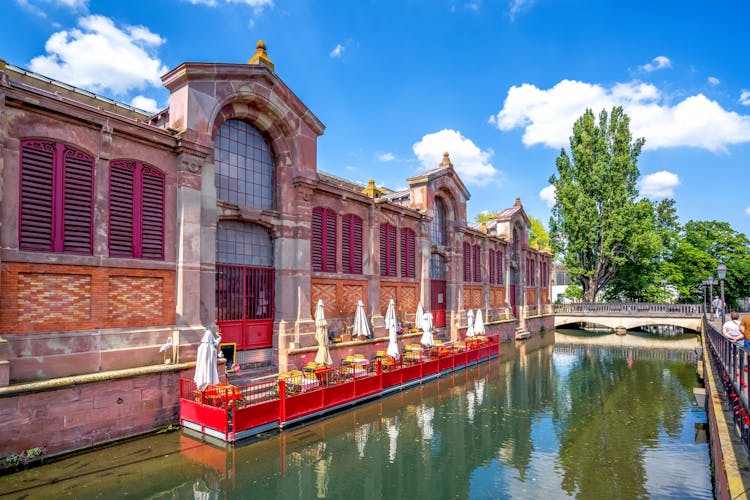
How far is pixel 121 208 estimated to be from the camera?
1445 cm

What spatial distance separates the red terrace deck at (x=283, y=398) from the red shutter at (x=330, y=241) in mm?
5374

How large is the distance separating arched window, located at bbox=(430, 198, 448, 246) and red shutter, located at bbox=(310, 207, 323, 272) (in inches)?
481

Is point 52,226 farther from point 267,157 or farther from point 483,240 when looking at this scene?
point 483,240

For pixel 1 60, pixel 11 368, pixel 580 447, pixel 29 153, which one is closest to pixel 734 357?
pixel 580 447

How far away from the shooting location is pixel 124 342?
14109 millimetres

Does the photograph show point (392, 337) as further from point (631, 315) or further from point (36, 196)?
point (631, 315)

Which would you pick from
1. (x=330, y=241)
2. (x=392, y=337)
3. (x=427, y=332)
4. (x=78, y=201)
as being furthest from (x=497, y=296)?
(x=78, y=201)

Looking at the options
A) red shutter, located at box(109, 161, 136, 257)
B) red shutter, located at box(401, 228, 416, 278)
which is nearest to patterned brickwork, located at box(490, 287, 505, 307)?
red shutter, located at box(401, 228, 416, 278)

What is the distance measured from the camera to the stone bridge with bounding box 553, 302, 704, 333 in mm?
45500

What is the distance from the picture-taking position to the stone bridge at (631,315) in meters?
45.5

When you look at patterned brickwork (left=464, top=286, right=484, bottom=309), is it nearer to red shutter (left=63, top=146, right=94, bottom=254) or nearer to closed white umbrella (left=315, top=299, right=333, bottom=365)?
closed white umbrella (left=315, top=299, right=333, bottom=365)

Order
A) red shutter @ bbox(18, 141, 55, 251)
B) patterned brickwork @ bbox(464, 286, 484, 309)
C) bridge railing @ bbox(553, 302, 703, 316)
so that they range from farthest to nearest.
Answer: bridge railing @ bbox(553, 302, 703, 316) < patterned brickwork @ bbox(464, 286, 484, 309) < red shutter @ bbox(18, 141, 55, 251)

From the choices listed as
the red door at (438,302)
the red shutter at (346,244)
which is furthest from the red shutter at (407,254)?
the red shutter at (346,244)

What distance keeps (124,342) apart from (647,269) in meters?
54.3
